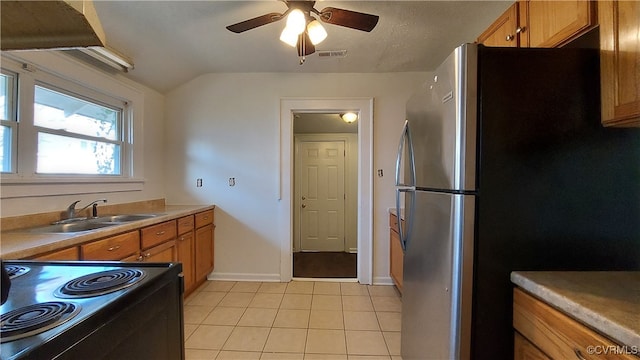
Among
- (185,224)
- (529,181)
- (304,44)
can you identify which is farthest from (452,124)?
(185,224)

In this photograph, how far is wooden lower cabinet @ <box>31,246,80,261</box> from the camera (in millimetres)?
1253

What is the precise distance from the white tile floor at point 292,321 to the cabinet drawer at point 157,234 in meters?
0.71

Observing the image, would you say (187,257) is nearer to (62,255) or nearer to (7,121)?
(62,255)

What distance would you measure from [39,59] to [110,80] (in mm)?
631

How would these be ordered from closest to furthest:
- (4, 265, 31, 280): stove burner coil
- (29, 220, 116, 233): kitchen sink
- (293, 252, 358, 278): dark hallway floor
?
(4, 265, 31, 280): stove burner coil
(29, 220, 116, 233): kitchen sink
(293, 252, 358, 278): dark hallway floor

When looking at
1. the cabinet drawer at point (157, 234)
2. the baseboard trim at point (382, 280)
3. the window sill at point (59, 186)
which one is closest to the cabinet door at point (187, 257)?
the cabinet drawer at point (157, 234)

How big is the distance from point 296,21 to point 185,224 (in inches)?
79.0

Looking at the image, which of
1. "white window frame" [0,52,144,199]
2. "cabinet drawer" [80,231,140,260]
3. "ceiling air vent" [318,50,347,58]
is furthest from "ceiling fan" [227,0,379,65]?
"cabinet drawer" [80,231,140,260]

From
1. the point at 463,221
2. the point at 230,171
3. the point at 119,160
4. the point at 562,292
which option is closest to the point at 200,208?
the point at 230,171

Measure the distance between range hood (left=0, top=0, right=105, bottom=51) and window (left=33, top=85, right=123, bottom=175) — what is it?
1.63m

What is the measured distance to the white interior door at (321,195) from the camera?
4.51 metres

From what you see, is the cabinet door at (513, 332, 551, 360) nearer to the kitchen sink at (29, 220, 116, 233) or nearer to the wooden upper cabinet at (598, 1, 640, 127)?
the wooden upper cabinet at (598, 1, 640, 127)

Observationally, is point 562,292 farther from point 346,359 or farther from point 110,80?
point 110,80

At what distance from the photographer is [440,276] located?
3.91 feet
